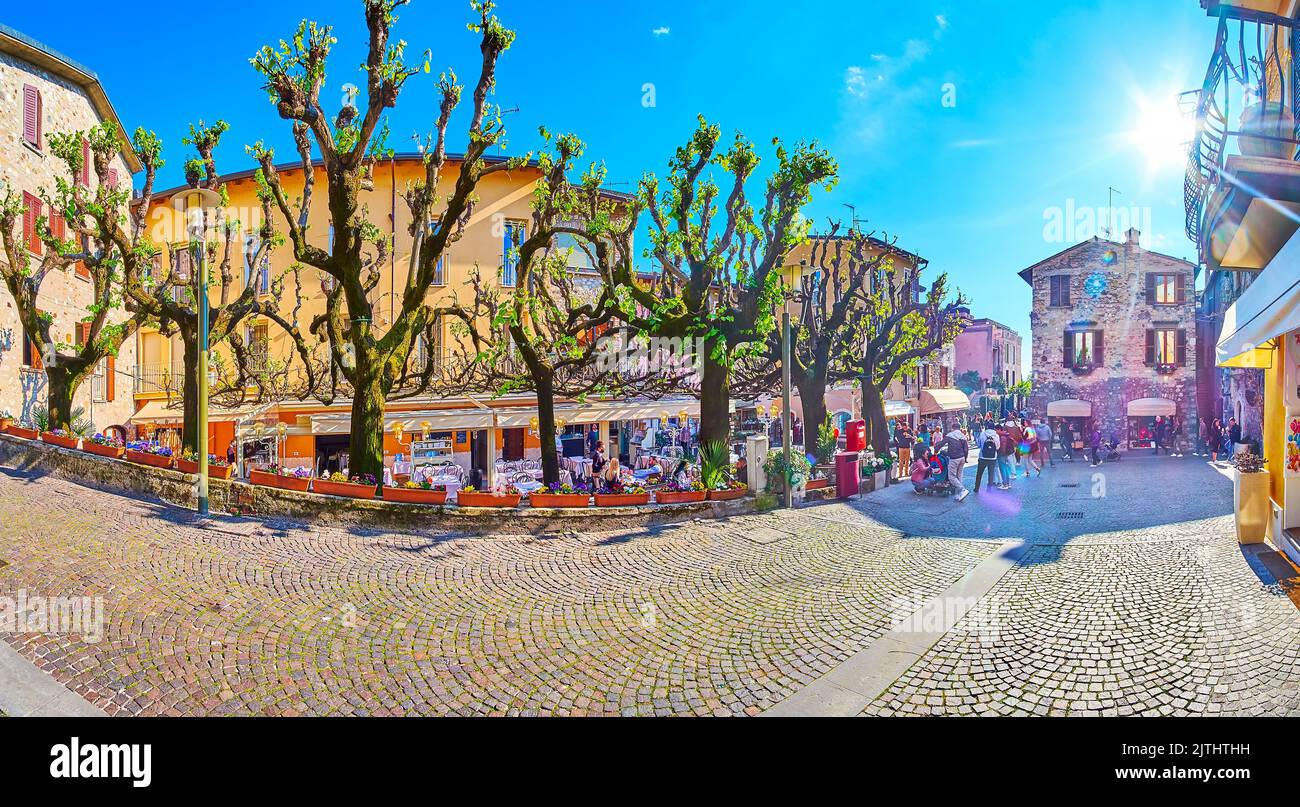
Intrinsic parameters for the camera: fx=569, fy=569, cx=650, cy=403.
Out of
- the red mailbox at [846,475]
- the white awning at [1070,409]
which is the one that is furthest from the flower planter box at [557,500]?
the white awning at [1070,409]

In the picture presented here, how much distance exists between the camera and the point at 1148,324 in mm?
27156

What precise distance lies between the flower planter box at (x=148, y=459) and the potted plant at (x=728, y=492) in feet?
33.7

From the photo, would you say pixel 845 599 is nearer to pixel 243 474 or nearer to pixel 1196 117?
pixel 1196 117

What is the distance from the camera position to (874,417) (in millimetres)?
20062

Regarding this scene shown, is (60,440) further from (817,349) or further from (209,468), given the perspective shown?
(817,349)

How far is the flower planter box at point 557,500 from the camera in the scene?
394 inches

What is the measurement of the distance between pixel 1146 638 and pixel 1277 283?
161 inches

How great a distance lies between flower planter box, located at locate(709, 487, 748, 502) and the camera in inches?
440

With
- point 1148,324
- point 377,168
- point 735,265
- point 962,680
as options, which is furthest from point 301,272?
point 1148,324

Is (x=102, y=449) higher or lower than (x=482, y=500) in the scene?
higher

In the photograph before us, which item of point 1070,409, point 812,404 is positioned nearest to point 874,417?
point 812,404

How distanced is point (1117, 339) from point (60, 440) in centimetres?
3824

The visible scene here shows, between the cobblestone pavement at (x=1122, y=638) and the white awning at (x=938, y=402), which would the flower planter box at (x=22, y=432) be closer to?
the cobblestone pavement at (x=1122, y=638)

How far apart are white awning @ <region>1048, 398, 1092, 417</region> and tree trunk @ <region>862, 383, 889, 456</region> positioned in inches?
542
